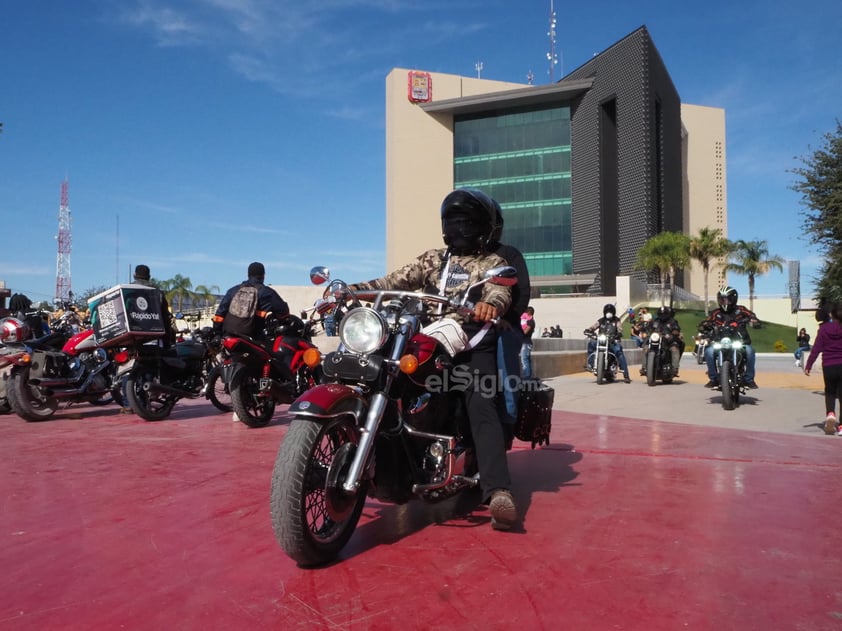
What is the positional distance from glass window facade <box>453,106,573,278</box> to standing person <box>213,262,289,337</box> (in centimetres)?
6429

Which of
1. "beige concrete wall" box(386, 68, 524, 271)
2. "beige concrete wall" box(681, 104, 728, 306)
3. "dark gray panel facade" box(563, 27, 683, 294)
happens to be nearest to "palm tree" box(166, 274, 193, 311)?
"beige concrete wall" box(386, 68, 524, 271)

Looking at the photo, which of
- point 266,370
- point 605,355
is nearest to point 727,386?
point 605,355

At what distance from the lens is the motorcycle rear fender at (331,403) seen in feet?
9.16

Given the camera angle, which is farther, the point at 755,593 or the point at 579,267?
the point at 579,267

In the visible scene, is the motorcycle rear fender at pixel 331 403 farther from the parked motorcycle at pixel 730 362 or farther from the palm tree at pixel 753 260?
the palm tree at pixel 753 260

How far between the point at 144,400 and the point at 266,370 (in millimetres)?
1615

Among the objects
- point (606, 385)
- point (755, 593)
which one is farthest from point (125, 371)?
point (606, 385)

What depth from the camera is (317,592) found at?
2.65 meters

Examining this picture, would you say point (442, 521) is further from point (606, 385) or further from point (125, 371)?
point (606, 385)

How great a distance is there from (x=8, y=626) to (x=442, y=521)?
2.10 metres

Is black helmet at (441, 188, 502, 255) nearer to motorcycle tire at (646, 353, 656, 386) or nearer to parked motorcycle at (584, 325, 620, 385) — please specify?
motorcycle tire at (646, 353, 656, 386)

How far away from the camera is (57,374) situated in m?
8.11

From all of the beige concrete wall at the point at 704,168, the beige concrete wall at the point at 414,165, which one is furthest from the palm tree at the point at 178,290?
the beige concrete wall at the point at 704,168

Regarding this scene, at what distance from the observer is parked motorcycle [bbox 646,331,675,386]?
1283 cm
